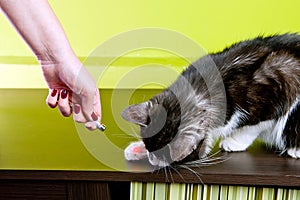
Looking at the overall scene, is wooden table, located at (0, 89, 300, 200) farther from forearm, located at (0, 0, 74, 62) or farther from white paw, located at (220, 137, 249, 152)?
forearm, located at (0, 0, 74, 62)

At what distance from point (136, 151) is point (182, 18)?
53 centimetres

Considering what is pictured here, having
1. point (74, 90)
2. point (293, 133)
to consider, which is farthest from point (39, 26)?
point (293, 133)

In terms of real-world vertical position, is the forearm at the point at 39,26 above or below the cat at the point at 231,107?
above

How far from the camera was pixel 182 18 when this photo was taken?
1225mm

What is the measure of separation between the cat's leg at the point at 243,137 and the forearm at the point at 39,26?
34 centimetres

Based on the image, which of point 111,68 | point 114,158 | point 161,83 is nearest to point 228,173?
point 114,158

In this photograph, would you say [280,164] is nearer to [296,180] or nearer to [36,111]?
[296,180]

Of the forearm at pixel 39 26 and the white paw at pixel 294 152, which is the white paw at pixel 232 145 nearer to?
the white paw at pixel 294 152

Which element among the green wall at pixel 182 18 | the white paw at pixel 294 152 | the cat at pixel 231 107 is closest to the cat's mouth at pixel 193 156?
the cat at pixel 231 107

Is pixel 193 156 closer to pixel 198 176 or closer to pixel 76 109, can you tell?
pixel 198 176

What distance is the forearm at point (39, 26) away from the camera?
2.61 ft

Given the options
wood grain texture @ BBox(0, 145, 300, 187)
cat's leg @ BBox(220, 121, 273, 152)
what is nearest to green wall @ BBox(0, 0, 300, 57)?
cat's leg @ BBox(220, 121, 273, 152)

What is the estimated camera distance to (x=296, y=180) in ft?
2.35

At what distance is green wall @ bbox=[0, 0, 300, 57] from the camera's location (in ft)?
3.94
